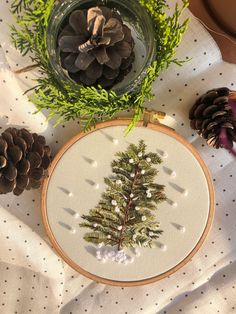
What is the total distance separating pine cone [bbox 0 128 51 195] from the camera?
64 centimetres

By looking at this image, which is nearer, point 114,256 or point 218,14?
point 218,14

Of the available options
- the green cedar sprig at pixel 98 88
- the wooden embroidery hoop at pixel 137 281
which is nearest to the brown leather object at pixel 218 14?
the green cedar sprig at pixel 98 88

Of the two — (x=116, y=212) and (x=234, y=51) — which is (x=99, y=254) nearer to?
(x=116, y=212)

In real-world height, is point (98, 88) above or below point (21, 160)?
above

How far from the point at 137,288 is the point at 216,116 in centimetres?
31

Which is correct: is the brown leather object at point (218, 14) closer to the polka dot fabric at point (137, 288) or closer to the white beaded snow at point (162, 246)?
the polka dot fabric at point (137, 288)

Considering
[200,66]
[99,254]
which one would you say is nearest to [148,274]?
[99,254]

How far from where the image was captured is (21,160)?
25.6 inches

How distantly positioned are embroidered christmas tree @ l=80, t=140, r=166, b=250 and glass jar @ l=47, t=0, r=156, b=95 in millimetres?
134

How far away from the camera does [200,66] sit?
692 mm

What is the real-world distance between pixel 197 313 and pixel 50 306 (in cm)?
24

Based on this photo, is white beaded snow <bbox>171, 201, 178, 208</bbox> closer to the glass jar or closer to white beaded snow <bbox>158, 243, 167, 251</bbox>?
white beaded snow <bbox>158, 243, 167, 251</bbox>

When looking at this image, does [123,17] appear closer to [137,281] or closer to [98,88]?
[98,88]

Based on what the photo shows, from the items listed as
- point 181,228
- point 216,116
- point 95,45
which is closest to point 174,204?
point 181,228
